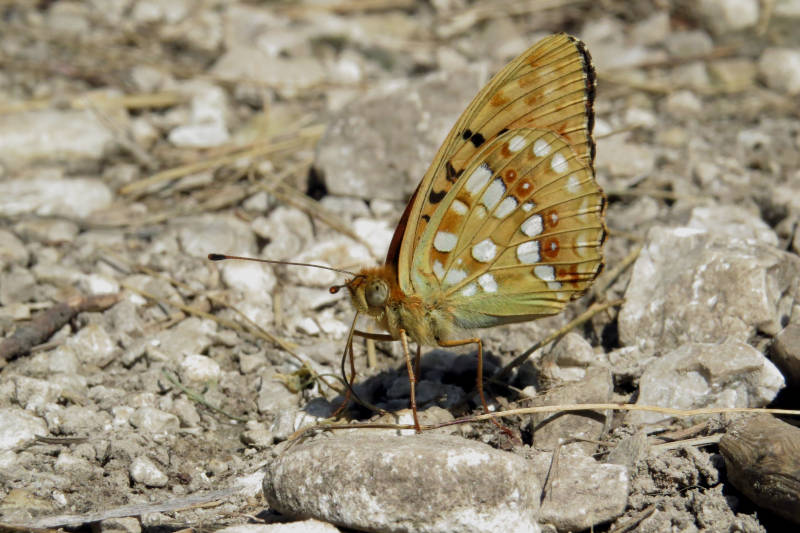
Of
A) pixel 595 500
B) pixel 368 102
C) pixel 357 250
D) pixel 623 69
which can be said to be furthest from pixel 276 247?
pixel 623 69

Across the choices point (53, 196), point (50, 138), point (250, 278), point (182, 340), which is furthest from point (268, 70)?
point (182, 340)

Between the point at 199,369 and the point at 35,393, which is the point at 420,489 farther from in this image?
the point at 35,393

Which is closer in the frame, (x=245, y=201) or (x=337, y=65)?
(x=245, y=201)

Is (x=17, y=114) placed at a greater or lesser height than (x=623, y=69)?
lesser

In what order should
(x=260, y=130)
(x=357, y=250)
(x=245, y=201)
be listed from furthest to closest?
(x=260, y=130) < (x=245, y=201) < (x=357, y=250)

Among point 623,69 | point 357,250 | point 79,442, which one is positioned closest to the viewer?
point 79,442

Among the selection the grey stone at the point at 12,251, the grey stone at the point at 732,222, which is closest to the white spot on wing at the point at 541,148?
the grey stone at the point at 732,222

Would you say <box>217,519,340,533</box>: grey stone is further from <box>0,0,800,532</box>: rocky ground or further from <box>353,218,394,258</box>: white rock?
<box>353,218,394,258</box>: white rock

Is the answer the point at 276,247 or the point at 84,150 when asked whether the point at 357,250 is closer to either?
the point at 276,247
